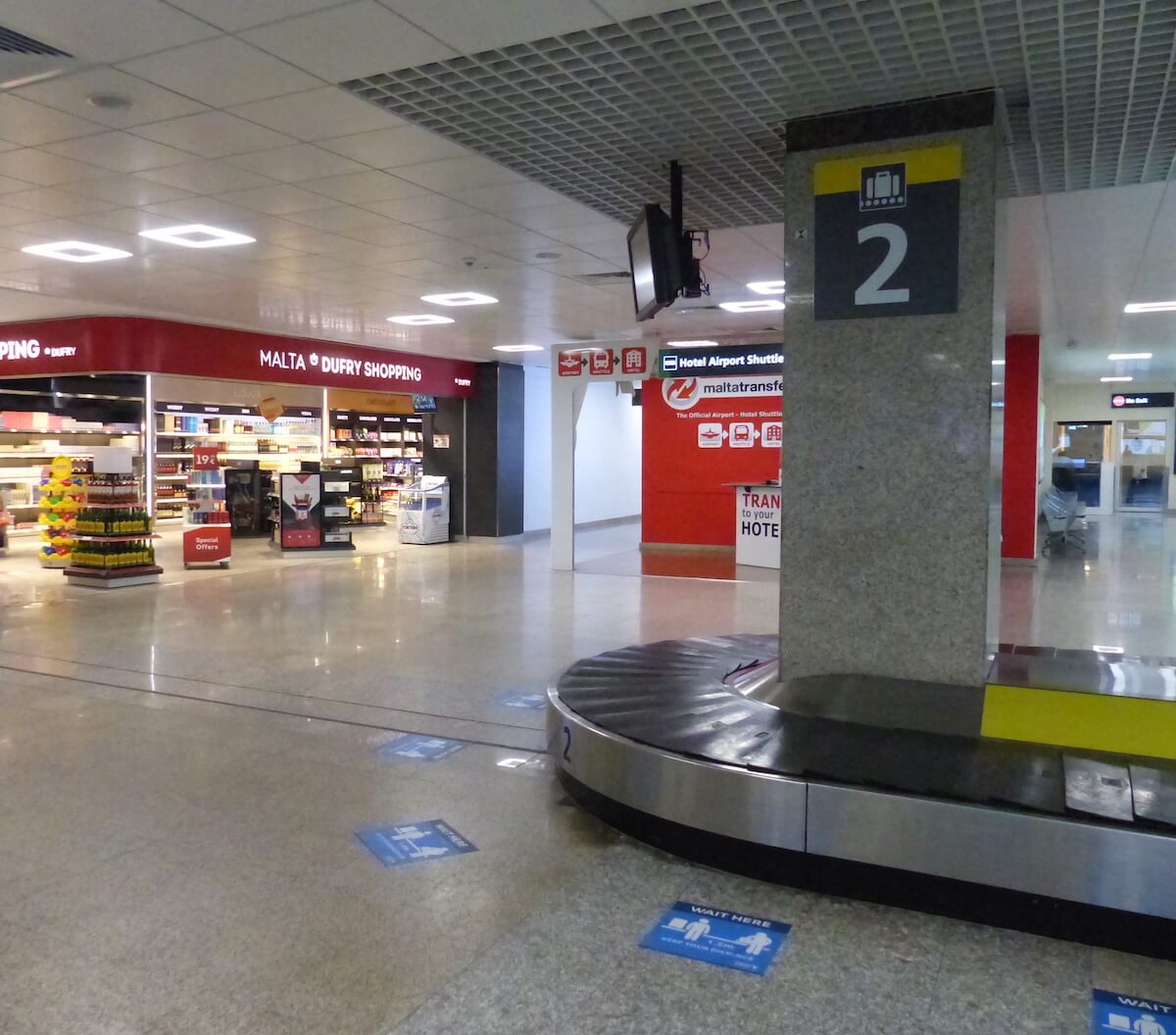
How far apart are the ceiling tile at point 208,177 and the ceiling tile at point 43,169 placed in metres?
0.34

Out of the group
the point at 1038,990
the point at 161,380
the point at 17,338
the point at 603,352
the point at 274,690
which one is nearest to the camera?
the point at 1038,990

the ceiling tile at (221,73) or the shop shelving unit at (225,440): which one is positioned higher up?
the ceiling tile at (221,73)

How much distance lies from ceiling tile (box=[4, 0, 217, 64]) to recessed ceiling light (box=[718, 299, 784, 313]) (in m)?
7.72

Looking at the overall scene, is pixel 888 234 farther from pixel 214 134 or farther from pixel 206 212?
pixel 206 212

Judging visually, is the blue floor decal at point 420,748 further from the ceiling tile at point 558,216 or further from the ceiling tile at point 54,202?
the ceiling tile at point 54,202

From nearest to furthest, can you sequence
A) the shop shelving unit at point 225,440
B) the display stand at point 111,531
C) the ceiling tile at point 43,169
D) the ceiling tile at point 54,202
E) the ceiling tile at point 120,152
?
the ceiling tile at point 120,152, the ceiling tile at point 43,169, the ceiling tile at point 54,202, the display stand at point 111,531, the shop shelving unit at point 225,440

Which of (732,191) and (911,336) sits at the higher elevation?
(732,191)

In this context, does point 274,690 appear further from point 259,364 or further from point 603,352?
point 259,364

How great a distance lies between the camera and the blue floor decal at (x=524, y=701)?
19.3 feet

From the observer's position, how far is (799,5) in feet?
11.4

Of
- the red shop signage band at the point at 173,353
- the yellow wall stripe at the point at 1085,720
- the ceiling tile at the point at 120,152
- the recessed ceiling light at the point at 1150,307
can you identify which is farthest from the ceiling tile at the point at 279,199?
the recessed ceiling light at the point at 1150,307

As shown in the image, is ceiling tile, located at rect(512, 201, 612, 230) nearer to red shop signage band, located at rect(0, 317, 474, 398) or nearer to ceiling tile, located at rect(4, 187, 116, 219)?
ceiling tile, located at rect(4, 187, 116, 219)

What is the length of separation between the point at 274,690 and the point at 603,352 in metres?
7.02

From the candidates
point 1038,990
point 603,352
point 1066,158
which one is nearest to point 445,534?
point 603,352
